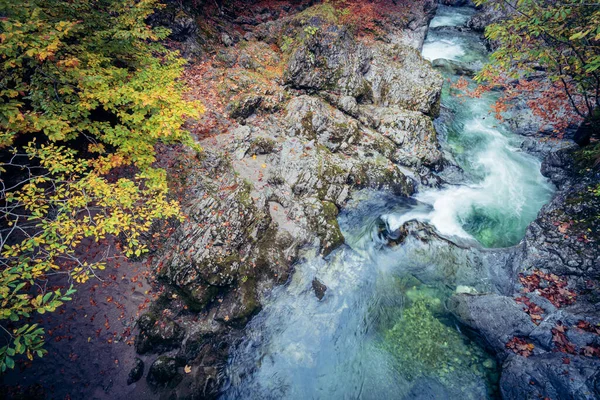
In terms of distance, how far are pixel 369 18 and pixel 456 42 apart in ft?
25.2

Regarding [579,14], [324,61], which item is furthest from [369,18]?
[579,14]

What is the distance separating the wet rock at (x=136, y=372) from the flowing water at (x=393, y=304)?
89.6 inches

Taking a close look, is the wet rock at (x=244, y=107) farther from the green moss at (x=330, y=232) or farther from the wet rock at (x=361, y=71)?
the green moss at (x=330, y=232)

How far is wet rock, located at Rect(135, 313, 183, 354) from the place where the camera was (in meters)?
6.67

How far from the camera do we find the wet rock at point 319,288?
8062 mm

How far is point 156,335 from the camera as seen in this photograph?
264 inches

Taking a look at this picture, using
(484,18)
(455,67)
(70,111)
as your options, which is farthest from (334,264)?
(484,18)

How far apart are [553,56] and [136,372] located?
46.7 ft

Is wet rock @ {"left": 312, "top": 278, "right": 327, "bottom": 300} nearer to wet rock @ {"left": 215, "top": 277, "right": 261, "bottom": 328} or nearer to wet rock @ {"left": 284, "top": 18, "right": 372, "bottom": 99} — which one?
wet rock @ {"left": 215, "top": 277, "right": 261, "bottom": 328}

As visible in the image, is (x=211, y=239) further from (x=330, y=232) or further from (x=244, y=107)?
(x=244, y=107)

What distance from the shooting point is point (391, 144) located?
→ 11.4 metres

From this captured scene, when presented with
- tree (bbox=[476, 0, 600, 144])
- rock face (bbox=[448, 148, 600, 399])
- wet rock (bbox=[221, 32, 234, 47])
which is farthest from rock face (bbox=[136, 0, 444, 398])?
rock face (bbox=[448, 148, 600, 399])

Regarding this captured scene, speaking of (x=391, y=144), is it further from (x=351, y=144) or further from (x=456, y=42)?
(x=456, y=42)

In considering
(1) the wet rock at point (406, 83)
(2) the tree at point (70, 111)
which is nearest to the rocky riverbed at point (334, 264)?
(1) the wet rock at point (406, 83)
